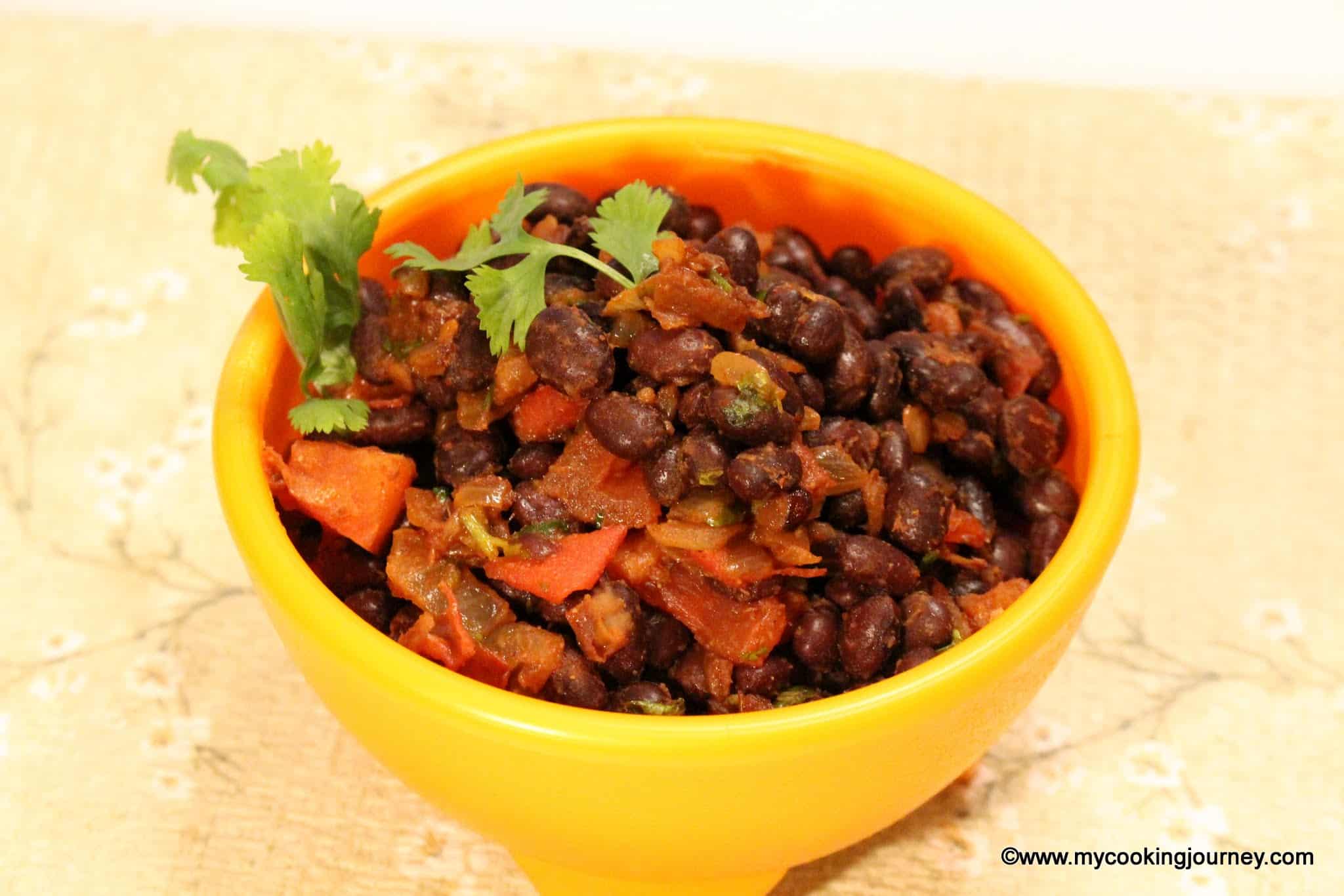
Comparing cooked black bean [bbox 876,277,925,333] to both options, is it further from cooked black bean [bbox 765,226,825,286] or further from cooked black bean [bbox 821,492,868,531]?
cooked black bean [bbox 821,492,868,531]

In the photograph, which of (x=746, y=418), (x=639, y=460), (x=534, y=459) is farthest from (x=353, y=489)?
(x=746, y=418)

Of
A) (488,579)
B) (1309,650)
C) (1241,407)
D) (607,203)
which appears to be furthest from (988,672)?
(1241,407)

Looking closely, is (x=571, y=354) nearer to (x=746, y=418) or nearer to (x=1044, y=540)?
(x=746, y=418)

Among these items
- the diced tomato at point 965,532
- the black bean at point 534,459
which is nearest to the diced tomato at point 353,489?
the black bean at point 534,459

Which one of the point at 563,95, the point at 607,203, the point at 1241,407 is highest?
the point at 607,203

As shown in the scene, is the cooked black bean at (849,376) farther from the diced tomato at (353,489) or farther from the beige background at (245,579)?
the beige background at (245,579)

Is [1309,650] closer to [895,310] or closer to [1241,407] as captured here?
A: [1241,407]
